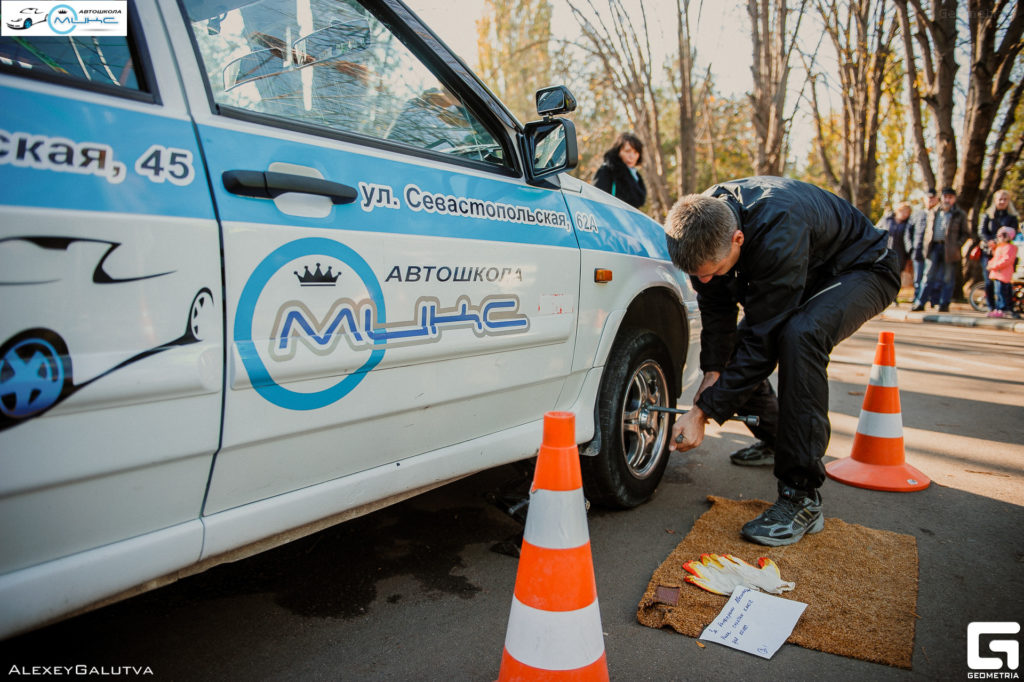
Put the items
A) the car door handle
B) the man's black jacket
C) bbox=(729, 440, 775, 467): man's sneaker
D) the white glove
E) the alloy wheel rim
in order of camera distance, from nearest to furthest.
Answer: the car door handle
the white glove
the man's black jacket
the alloy wheel rim
bbox=(729, 440, 775, 467): man's sneaker

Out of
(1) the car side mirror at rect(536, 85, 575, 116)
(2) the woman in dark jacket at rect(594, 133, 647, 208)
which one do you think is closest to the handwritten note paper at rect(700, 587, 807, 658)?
(1) the car side mirror at rect(536, 85, 575, 116)

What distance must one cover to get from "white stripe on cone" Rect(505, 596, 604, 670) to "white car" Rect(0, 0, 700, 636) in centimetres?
58

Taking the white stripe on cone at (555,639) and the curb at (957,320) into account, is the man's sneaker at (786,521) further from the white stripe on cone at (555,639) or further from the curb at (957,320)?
the curb at (957,320)

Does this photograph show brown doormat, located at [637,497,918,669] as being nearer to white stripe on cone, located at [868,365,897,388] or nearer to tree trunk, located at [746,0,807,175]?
white stripe on cone, located at [868,365,897,388]

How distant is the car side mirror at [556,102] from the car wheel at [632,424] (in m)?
1.02

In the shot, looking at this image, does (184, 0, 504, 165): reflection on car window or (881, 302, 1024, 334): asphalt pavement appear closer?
(184, 0, 504, 165): reflection on car window

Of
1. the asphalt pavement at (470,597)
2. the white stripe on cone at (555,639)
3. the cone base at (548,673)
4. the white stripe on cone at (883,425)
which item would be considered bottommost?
the asphalt pavement at (470,597)

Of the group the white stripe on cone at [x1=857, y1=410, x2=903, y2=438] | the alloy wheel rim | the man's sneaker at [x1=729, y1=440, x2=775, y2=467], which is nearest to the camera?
the alloy wheel rim

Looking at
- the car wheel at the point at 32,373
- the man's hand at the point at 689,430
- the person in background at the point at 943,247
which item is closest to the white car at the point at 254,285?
the car wheel at the point at 32,373

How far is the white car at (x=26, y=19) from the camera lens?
1341mm

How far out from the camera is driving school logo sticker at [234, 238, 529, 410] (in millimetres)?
1482

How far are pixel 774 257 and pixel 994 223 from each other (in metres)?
11.3

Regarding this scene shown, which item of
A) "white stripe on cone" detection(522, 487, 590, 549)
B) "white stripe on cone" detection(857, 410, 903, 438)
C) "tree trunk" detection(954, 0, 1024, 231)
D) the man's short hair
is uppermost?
"tree trunk" detection(954, 0, 1024, 231)

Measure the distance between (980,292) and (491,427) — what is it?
Answer: 12.5 meters
